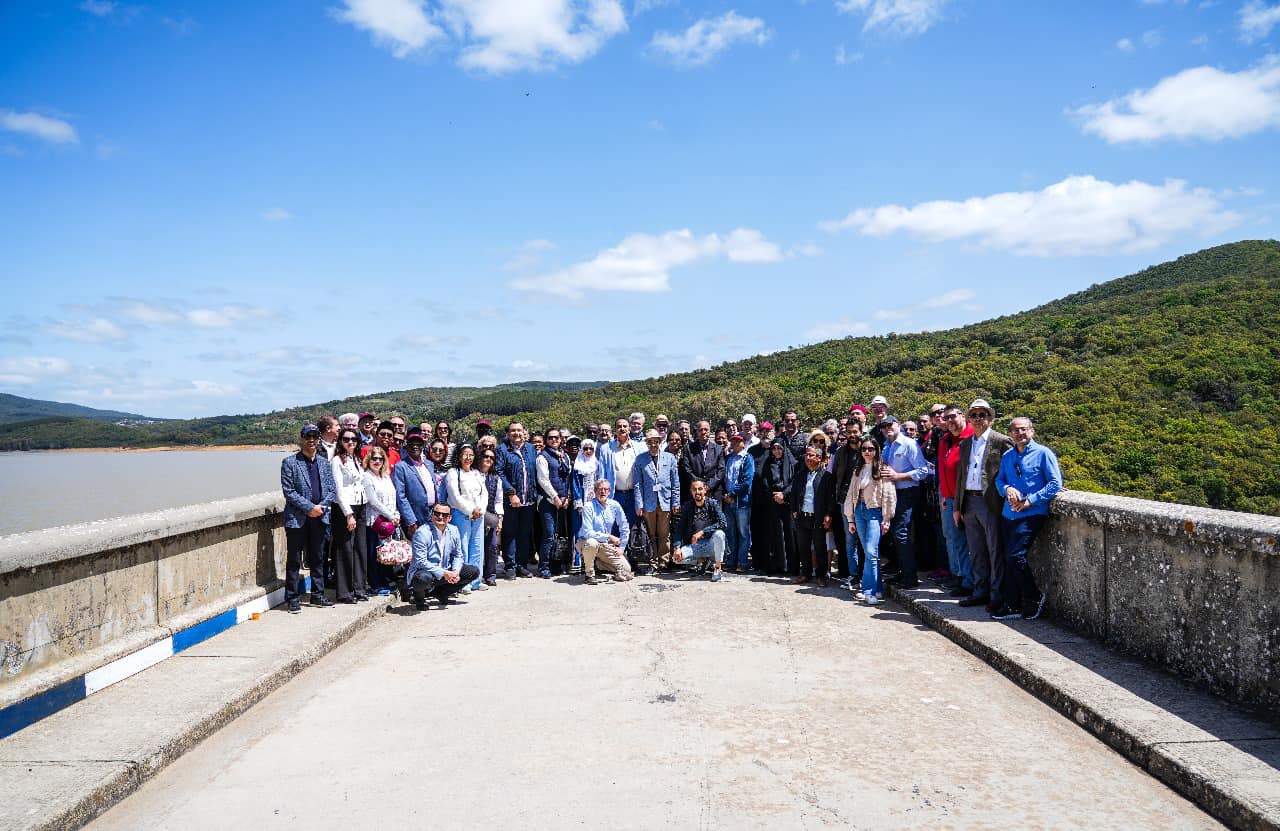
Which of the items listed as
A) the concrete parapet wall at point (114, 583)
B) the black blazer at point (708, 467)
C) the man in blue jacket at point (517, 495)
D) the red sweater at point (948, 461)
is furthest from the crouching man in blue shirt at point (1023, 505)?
the concrete parapet wall at point (114, 583)

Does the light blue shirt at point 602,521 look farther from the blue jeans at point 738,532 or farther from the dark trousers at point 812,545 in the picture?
the dark trousers at point 812,545

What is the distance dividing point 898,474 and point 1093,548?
2278 millimetres

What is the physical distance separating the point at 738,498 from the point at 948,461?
2.74 meters

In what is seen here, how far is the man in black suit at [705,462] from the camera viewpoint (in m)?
9.98

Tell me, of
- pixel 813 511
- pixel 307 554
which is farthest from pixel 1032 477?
pixel 307 554

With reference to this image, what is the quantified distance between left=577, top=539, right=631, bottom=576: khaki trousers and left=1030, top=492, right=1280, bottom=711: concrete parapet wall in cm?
455

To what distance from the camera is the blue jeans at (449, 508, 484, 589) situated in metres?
8.89

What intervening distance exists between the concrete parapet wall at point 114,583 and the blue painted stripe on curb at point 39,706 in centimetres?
4

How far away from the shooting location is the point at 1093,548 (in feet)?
19.3

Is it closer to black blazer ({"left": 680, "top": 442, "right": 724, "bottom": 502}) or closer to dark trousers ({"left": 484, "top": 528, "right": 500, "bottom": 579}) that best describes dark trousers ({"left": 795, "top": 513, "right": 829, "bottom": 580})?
black blazer ({"left": 680, "top": 442, "right": 724, "bottom": 502})

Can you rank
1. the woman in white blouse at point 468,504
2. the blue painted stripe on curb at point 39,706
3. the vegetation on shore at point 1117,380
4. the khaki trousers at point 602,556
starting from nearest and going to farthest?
the blue painted stripe on curb at point 39,706
the woman in white blouse at point 468,504
the khaki trousers at point 602,556
the vegetation on shore at point 1117,380

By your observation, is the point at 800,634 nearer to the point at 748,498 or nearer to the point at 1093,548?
the point at 1093,548

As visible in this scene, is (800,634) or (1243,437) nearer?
(800,634)

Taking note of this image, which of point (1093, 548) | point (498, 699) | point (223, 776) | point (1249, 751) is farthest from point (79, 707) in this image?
point (1093, 548)
